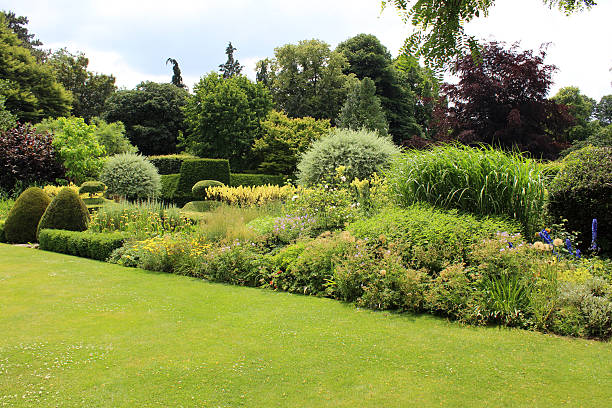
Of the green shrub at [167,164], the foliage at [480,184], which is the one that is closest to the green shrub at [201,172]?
the green shrub at [167,164]

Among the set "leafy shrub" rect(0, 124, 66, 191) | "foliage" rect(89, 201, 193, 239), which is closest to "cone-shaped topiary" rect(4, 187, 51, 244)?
"foliage" rect(89, 201, 193, 239)

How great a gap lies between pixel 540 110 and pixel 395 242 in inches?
605

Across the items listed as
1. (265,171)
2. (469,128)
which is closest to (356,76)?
(265,171)

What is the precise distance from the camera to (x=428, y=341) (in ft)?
12.0

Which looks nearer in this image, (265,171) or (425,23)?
(425,23)

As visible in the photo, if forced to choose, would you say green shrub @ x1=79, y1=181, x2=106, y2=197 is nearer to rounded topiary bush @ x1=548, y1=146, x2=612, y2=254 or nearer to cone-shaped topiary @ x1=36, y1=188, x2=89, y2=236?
cone-shaped topiary @ x1=36, y1=188, x2=89, y2=236

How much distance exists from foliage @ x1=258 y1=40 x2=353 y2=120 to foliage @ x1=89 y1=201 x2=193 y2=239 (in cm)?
1996

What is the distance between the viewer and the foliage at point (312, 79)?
95.6 feet

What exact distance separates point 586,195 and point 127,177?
1435 cm

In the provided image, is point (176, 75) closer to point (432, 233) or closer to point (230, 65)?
point (230, 65)

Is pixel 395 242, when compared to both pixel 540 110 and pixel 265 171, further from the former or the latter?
pixel 265 171

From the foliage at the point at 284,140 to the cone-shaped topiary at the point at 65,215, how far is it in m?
13.1

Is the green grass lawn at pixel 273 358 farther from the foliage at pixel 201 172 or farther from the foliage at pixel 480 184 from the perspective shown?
the foliage at pixel 201 172

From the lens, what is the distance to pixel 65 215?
9.87 m
